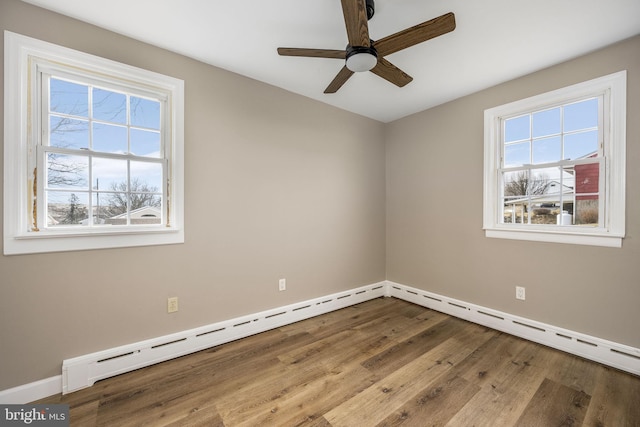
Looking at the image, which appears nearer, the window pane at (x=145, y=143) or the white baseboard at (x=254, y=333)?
the white baseboard at (x=254, y=333)

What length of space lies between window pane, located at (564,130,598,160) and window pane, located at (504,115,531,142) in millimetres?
324

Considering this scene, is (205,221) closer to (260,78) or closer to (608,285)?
(260,78)

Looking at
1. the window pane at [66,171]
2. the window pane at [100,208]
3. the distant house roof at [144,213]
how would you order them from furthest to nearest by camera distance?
the distant house roof at [144,213]
the window pane at [100,208]
the window pane at [66,171]

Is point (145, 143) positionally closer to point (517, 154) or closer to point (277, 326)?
point (277, 326)

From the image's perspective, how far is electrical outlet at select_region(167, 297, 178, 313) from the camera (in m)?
2.08

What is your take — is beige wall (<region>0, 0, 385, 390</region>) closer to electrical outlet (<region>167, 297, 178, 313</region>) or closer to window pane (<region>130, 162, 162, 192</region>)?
electrical outlet (<region>167, 297, 178, 313</region>)

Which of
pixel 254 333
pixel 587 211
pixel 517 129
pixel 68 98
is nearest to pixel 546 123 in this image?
pixel 517 129

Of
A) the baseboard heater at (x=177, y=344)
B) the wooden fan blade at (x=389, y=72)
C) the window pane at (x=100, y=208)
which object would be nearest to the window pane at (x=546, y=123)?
the wooden fan blade at (x=389, y=72)

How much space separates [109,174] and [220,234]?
93cm

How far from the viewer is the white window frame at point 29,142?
155 centimetres

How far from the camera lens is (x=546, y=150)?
94.8 inches

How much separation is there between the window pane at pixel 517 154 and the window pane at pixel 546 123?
135 millimetres

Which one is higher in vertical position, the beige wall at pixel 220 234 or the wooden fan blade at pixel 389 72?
the wooden fan blade at pixel 389 72

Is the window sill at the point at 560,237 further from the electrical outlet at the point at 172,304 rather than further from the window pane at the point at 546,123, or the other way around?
the electrical outlet at the point at 172,304
